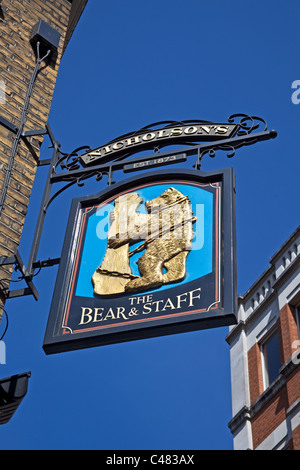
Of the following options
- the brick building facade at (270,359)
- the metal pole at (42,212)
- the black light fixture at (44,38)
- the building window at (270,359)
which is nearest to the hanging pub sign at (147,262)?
the metal pole at (42,212)

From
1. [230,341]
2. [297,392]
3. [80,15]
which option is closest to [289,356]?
[297,392]

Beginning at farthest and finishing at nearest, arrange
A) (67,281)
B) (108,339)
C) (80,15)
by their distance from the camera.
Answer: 1. (80,15)
2. (67,281)
3. (108,339)

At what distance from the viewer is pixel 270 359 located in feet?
62.0

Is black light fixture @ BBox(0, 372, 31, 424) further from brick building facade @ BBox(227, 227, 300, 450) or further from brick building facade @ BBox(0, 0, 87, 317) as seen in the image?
brick building facade @ BBox(227, 227, 300, 450)

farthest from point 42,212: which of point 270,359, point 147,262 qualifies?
point 270,359

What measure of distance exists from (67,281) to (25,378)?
3.60 ft

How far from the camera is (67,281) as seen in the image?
28.4ft

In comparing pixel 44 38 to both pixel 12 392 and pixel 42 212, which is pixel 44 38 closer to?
pixel 42 212

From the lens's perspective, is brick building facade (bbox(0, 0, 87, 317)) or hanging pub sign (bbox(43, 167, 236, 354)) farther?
brick building facade (bbox(0, 0, 87, 317))

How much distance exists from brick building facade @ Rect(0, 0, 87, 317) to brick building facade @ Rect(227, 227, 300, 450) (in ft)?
28.2

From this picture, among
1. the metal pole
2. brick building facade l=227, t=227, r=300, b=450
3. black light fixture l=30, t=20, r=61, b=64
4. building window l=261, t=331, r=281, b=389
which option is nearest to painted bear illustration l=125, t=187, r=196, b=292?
the metal pole

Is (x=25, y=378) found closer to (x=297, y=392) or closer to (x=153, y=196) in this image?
(x=153, y=196)

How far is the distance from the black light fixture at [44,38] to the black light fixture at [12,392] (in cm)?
466

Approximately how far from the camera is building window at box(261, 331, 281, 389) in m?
18.5
